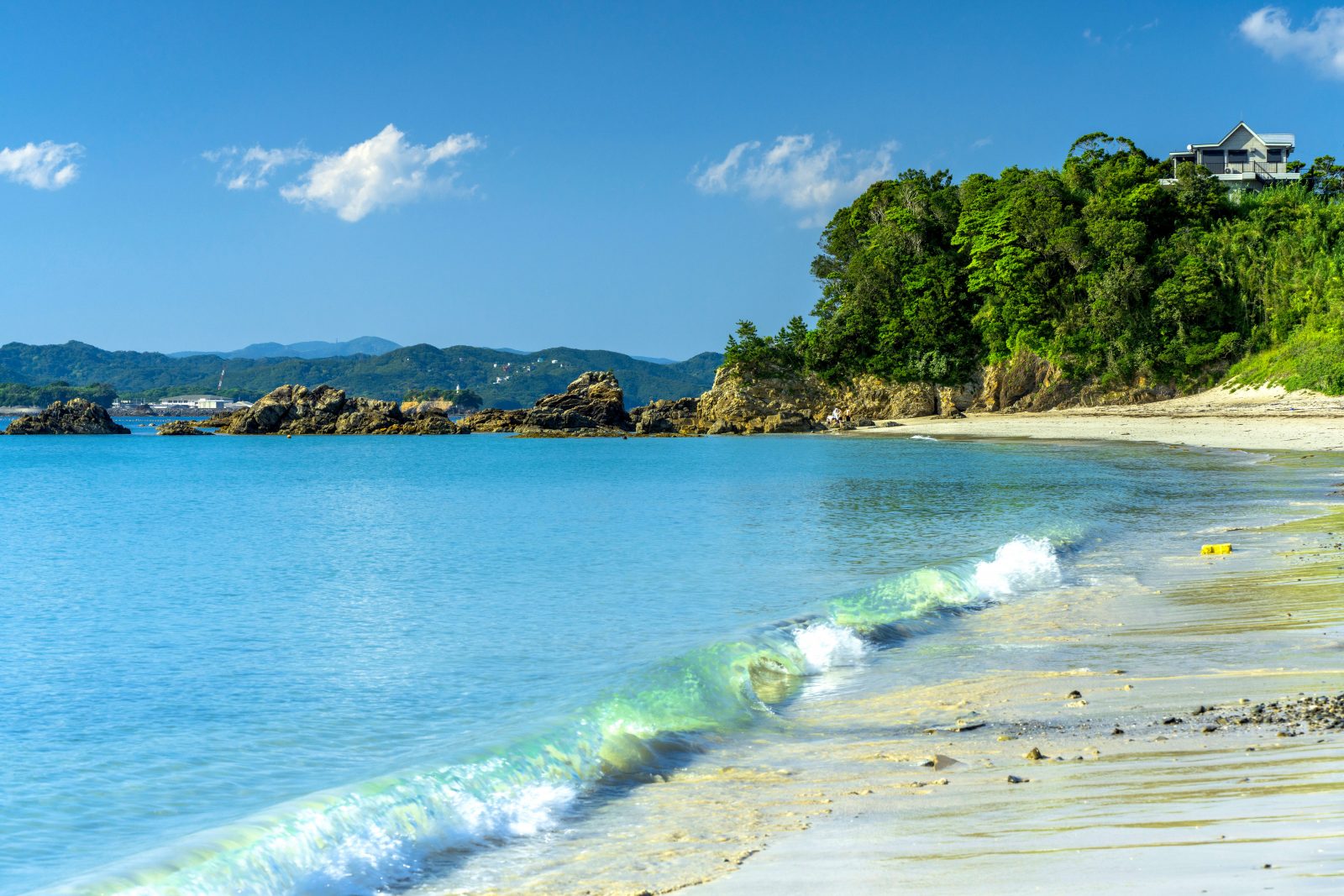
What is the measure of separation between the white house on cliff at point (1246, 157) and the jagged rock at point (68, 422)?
101 meters

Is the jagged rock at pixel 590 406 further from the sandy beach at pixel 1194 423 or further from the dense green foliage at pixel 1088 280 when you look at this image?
the sandy beach at pixel 1194 423

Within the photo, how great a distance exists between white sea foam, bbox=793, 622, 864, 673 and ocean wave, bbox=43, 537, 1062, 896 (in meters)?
0.02

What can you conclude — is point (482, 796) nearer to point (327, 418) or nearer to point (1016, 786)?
point (1016, 786)

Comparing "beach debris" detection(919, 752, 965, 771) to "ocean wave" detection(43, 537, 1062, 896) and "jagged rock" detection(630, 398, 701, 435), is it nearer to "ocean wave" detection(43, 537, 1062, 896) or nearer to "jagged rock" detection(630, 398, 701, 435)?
"ocean wave" detection(43, 537, 1062, 896)

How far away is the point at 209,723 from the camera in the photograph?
24.9ft

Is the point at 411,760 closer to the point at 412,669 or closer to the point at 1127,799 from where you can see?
the point at 412,669

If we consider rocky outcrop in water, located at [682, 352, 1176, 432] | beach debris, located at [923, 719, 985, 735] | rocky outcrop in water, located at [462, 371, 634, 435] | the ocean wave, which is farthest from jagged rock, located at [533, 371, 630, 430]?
beach debris, located at [923, 719, 985, 735]

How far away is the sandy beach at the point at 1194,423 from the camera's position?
36.6 meters

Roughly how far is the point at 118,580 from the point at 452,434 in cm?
7357

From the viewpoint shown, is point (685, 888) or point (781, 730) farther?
point (781, 730)

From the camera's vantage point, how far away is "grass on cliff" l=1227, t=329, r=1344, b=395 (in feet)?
141

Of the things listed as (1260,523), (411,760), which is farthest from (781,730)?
(1260,523)

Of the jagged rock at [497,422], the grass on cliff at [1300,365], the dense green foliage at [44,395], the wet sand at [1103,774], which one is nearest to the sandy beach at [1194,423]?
the grass on cliff at [1300,365]

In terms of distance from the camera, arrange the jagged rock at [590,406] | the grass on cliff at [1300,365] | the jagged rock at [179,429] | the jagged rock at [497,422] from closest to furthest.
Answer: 1. the grass on cliff at [1300,365]
2. the jagged rock at [590,406]
3. the jagged rock at [497,422]
4. the jagged rock at [179,429]
